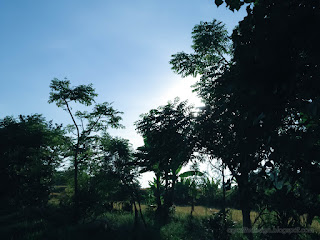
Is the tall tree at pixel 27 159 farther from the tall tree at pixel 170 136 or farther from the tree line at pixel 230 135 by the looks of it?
the tall tree at pixel 170 136

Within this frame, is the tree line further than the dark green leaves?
No

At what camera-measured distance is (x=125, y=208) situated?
28.2 meters

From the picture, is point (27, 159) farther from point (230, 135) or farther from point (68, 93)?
point (230, 135)

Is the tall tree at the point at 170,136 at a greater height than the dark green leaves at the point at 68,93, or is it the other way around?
the dark green leaves at the point at 68,93

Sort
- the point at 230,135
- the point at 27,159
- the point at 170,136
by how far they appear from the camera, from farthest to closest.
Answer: the point at 27,159, the point at 170,136, the point at 230,135

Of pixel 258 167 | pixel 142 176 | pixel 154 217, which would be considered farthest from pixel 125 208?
pixel 258 167

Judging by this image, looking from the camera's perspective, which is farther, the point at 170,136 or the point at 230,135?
the point at 170,136

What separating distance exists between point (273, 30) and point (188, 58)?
1094 centimetres

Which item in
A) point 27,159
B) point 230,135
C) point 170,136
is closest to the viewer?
point 230,135

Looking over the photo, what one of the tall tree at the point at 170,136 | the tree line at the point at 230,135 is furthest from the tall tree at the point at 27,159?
the tall tree at the point at 170,136

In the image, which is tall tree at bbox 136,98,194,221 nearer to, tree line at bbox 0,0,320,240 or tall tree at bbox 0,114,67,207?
tree line at bbox 0,0,320,240

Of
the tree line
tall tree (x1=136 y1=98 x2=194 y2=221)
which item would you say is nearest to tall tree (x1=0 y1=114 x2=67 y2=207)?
the tree line

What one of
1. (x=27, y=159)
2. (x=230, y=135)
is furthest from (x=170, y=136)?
(x=27, y=159)

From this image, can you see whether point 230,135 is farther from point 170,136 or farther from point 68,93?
point 68,93
